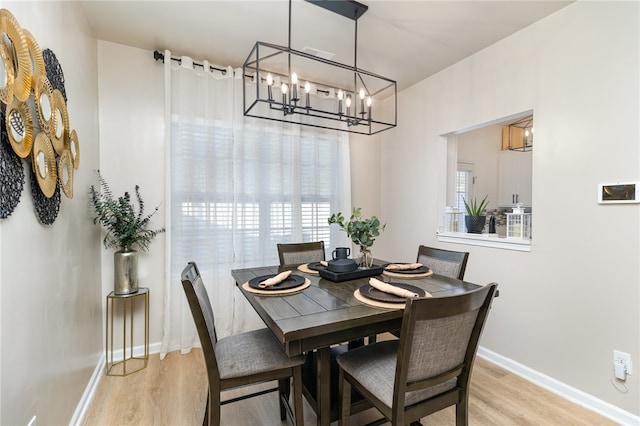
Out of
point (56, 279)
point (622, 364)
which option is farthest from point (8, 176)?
point (622, 364)

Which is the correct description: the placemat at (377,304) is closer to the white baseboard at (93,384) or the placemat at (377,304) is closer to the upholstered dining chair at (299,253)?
the upholstered dining chair at (299,253)

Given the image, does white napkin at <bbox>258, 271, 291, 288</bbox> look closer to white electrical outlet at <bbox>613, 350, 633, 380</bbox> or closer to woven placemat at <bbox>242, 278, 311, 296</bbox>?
woven placemat at <bbox>242, 278, 311, 296</bbox>

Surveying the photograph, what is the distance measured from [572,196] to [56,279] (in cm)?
315

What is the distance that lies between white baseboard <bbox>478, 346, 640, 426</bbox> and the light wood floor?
47 millimetres

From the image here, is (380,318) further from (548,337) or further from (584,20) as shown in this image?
(584,20)

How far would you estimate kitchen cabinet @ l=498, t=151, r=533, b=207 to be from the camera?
445 centimetres

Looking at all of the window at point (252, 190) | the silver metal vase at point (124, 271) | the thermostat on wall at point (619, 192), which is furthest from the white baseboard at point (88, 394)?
the thermostat on wall at point (619, 192)

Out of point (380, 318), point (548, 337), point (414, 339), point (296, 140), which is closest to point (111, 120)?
point (296, 140)

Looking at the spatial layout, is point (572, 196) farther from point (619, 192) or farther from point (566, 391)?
point (566, 391)

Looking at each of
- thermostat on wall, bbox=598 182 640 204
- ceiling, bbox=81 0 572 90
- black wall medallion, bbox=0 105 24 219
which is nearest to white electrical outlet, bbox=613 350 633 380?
thermostat on wall, bbox=598 182 640 204

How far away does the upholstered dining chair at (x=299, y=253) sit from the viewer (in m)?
2.59

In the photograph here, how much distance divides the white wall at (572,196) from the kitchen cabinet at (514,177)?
7.66 feet

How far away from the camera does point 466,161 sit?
4461mm

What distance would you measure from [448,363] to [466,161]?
3810 mm
